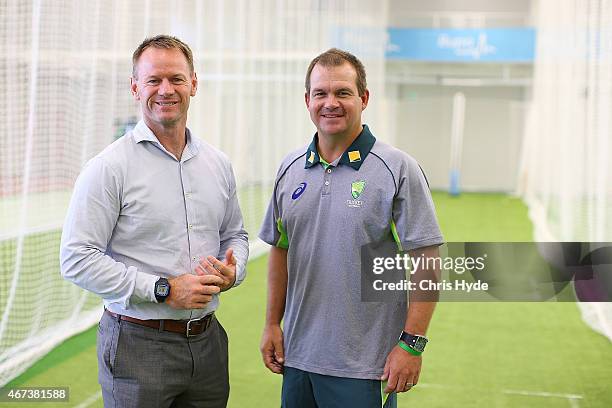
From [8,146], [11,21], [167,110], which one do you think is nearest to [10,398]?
[8,146]

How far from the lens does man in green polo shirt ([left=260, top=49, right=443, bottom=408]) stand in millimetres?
2139

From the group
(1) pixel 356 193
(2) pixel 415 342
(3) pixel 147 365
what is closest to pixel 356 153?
(1) pixel 356 193

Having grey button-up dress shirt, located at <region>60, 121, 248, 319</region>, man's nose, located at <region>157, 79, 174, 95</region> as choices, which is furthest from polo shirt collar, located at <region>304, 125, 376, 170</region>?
man's nose, located at <region>157, 79, 174, 95</region>

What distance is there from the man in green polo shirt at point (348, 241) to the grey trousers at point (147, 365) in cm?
29

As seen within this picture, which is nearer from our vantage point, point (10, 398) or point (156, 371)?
point (156, 371)

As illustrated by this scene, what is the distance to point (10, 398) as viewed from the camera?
3844 millimetres

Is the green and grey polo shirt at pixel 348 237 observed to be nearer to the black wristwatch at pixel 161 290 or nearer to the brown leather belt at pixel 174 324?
the brown leather belt at pixel 174 324

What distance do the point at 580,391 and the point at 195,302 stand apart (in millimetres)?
2807

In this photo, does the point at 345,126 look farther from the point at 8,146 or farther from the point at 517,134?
the point at 517,134

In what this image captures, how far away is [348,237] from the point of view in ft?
7.04

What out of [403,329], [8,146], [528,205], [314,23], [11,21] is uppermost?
[314,23]

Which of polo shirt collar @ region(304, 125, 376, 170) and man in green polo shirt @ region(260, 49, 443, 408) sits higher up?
polo shirt collar @ region(304, 125, 376, 170)

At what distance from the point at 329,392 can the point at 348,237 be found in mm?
447

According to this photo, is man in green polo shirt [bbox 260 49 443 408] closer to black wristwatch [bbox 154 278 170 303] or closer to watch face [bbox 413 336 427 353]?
watch face [bbox 413 336 427 353]
